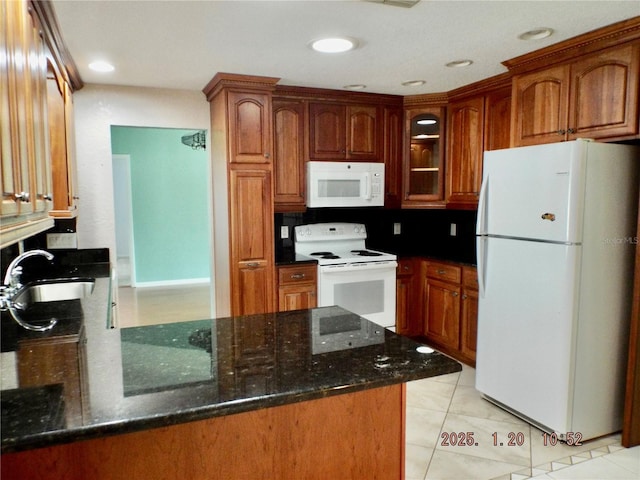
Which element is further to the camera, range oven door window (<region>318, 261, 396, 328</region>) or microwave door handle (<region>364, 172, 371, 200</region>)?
microwave door handle (<region>364, 172, 371, 200</region>)

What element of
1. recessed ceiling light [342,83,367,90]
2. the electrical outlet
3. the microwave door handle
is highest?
recessed ceiling light [342,83,367,90]

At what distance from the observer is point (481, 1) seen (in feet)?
6.72

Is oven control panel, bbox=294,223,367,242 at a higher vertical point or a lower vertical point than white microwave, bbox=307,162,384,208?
lower

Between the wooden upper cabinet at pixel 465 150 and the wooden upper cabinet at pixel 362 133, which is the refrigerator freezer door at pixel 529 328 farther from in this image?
the wooden upper cabinet at pixel 362 133

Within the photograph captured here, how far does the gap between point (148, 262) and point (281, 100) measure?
13.6ft

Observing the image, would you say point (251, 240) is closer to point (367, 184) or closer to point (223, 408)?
point (367, 184)

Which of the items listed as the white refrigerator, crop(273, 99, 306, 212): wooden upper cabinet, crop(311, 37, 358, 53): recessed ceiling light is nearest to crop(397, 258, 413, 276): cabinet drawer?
crop(273, 99, 306, 212): wooden upper cabinet

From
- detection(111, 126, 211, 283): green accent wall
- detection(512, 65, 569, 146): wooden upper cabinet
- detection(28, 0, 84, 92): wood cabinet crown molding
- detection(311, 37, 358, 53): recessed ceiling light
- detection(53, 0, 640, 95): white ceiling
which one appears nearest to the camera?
detection(28, 0, 84, 92): wood cabinet crown molding

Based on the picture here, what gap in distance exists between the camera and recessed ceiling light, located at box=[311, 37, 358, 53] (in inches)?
100

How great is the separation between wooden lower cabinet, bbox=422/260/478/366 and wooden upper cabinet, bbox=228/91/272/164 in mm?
1714

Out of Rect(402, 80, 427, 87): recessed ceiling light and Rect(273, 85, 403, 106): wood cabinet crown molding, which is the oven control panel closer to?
Rect(273, 85, 403, 106): wood cabinet crown molding

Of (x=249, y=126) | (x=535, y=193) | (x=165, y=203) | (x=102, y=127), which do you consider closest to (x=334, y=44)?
(x=249, y=126)

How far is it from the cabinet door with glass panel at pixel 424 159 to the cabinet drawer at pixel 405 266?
525 millimetres

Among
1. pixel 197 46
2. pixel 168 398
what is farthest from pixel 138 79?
pixel 168 398
